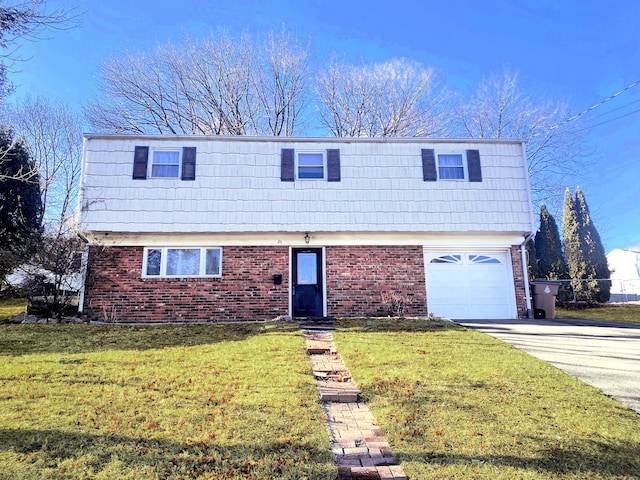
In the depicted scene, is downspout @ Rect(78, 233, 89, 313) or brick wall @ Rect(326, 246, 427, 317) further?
brick wall @ Rect(326, 246, 427, 317)

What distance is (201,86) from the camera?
21.2m

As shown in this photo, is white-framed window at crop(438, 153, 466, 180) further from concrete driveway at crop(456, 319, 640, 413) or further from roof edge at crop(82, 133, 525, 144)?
concrete driveway at crop(456, 319, 640, 413)

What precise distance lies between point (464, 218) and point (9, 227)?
A: 613 inches

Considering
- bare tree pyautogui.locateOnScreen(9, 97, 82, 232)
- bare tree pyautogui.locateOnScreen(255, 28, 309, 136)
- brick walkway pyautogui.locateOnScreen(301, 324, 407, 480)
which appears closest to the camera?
brick walkway pyautogui.locateOnScreen(301, 324, 407, 480)

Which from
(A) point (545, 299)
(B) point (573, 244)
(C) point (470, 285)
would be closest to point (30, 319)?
(C) point (470, 285)

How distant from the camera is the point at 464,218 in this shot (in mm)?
11836

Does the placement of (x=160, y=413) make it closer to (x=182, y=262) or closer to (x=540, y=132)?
(x=182, y=262)

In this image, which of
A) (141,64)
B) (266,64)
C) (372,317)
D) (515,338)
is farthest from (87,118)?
(515,338)

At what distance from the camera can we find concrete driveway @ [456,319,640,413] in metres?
5.24

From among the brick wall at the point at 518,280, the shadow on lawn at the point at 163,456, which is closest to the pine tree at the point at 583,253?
the brick wall at the point at 518,280

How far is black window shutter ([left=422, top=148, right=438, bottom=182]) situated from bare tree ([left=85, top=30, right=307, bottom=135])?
12154 mm

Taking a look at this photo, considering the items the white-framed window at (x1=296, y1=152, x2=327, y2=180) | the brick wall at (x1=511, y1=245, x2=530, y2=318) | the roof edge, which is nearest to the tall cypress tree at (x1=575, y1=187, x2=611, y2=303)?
the brick wall at (x1=511, y1=245, x2=530, y2=318)

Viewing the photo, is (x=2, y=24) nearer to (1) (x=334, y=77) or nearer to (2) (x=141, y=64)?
(2) (x=141, y=64)

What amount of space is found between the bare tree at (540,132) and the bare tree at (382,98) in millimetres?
3279
